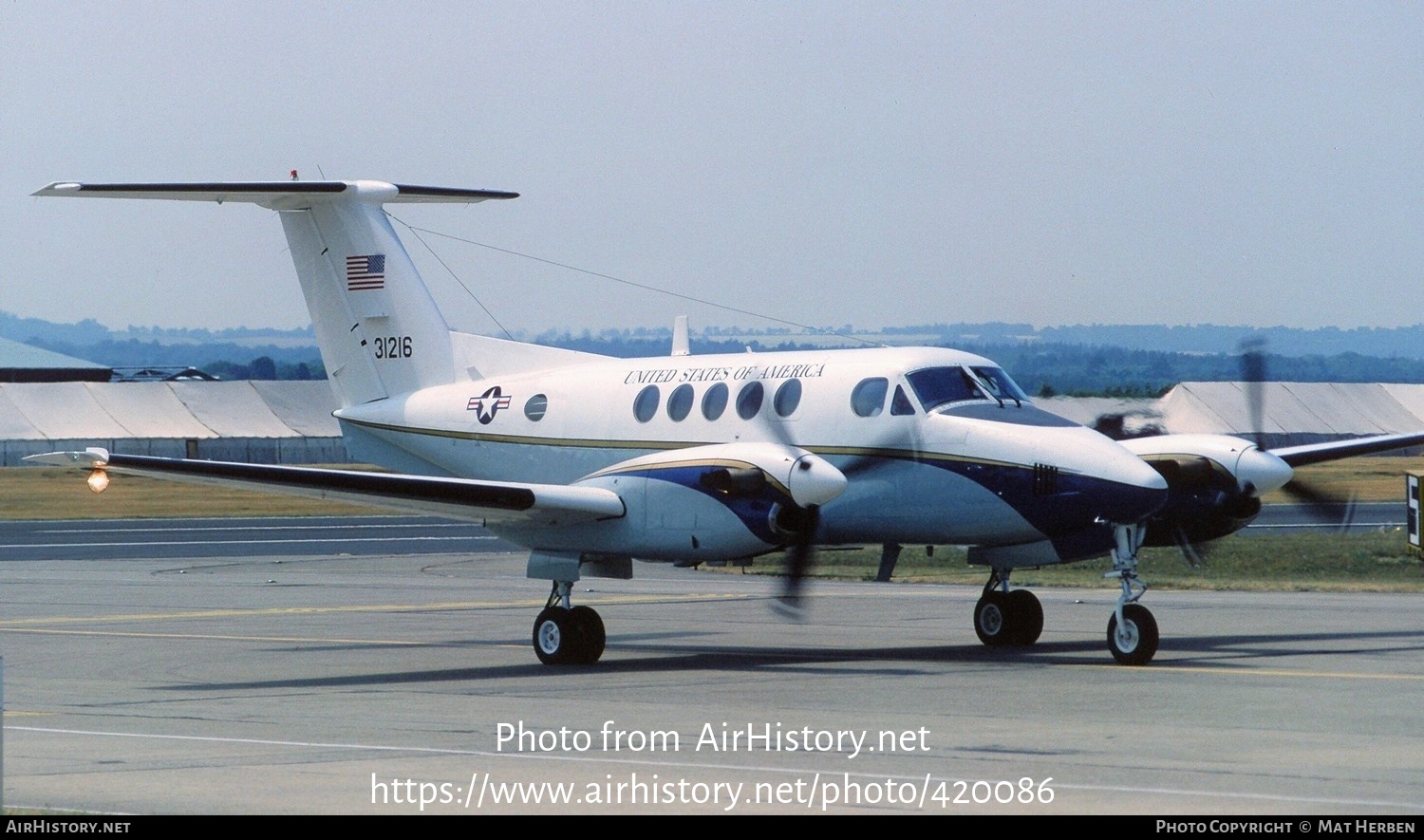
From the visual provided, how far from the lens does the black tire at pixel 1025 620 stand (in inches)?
747

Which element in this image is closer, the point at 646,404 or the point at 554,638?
the point at 554,638

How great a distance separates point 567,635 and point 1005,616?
4931mm

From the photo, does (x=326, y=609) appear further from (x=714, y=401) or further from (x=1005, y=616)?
(x=1005, y=616)

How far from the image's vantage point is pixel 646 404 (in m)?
19.6

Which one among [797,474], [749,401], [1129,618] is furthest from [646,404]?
[1129,618]

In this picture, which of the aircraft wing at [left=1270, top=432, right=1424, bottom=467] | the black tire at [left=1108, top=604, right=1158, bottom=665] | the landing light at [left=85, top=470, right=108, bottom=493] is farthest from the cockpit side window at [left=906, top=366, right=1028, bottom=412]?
the landing light at [left=85, top=470, right=108, bottom=493]

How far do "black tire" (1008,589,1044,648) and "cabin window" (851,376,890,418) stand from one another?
117 inches

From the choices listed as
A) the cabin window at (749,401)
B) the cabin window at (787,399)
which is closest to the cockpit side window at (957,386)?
the cabin window at (787,399)

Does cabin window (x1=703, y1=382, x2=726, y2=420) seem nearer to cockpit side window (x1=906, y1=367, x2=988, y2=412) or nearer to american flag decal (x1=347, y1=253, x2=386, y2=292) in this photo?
cockpit side window (x1=906, y1=367, x2=988, y2=412)

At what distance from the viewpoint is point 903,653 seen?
61.5ft

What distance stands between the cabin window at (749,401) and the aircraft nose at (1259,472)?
16.8ft

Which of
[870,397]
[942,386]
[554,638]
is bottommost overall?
[554,638]

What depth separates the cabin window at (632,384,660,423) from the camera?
1948cm

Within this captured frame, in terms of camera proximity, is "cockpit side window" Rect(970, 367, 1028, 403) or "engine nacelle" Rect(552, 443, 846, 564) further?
"cockpit side window" Rect(970, 367, 1028, 403)
